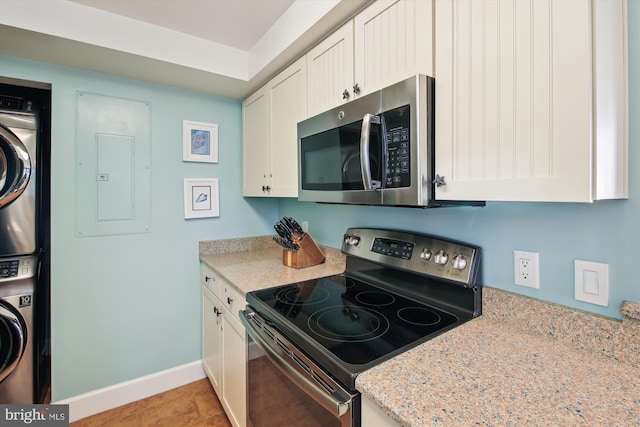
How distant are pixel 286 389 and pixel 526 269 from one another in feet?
3.11

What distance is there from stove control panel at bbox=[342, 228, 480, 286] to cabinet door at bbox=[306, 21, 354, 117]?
679mm

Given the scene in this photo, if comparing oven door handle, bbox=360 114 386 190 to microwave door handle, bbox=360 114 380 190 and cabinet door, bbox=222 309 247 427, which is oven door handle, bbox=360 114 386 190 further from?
cabinet door, bbox=222 309 247 427

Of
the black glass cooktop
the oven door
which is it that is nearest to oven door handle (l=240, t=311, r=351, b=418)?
the oven door

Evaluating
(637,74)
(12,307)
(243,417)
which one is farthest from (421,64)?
(12,307)

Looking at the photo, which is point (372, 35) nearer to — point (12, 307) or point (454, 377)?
point (454, 377)

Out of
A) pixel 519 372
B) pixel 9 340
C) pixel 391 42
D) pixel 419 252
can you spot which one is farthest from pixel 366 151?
pixel 9 340

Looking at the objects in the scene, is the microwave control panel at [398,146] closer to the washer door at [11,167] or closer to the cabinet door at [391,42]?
the cabinet door at [391,42]

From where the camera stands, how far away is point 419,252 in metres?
1.29

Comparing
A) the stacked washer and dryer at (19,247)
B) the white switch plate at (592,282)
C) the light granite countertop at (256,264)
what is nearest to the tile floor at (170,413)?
the stacked washer and dryer at (19,247)

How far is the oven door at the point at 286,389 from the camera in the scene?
811mm

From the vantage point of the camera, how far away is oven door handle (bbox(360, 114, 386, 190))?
1.03 meters

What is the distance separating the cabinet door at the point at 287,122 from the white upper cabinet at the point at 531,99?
0.84m

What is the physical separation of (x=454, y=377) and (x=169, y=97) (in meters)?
2.32

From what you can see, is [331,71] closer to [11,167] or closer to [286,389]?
[286,389]
